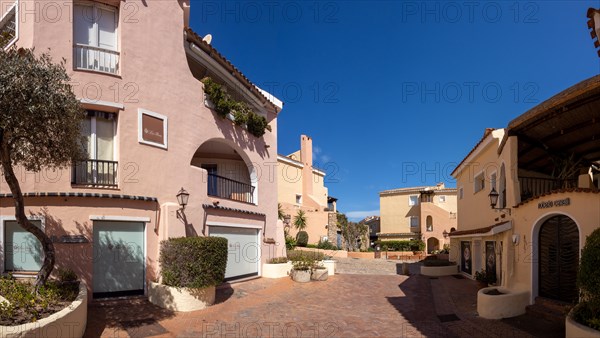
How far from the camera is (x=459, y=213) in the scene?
22094 millimetres

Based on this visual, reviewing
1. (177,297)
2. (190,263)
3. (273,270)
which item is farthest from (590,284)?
(273,270)

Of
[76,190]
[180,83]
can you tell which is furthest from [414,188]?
[76,190]

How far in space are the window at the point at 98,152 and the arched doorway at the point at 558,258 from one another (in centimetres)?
1238

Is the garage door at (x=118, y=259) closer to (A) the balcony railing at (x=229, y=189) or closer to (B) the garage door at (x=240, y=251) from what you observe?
(B) the garage door at (x=240, y=251)

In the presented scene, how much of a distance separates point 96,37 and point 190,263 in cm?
766

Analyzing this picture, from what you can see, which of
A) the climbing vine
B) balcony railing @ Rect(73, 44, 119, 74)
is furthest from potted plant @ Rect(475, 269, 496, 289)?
balcony railing @ Rect(73, 44, 119, 74)

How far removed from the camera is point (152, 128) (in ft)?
40.2

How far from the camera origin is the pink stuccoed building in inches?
410

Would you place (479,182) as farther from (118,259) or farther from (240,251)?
(118,259)

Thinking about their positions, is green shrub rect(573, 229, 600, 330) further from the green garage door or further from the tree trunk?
the green garage door

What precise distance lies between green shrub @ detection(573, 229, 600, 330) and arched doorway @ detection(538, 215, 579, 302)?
1.97m

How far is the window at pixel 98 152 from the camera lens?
10.9 meters

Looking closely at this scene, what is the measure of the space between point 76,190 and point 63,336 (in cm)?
466

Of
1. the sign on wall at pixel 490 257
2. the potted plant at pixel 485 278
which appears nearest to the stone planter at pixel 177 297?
the potted plant at pixel 485 278
